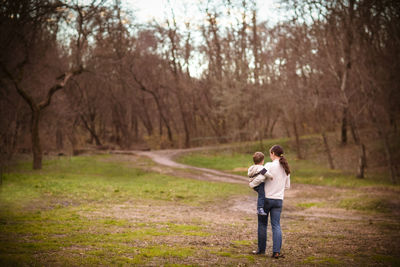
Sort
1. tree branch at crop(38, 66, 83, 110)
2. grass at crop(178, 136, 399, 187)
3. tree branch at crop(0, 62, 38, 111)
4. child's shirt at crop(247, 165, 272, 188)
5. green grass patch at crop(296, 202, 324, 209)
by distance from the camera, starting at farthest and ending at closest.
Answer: tree branch at crop(38, 66, 83, 110)
tree branch at crop(0, 62, 38, 111)
grass at crop(178, 136, 399, 187)
green grass patch at crop(296, 202, 324, 209)
child's shirt at crop(247, 165, 272, 188)

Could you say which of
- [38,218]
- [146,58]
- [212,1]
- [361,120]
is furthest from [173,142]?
[38,218]

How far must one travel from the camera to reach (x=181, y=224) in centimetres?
1134

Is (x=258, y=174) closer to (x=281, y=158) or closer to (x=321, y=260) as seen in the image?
(x=281, y=158)

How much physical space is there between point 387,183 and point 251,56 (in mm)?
28033

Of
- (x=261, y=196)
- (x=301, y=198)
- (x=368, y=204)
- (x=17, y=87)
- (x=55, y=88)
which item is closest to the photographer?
(x=261, y=196)

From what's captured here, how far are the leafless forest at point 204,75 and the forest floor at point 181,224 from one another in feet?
26.6

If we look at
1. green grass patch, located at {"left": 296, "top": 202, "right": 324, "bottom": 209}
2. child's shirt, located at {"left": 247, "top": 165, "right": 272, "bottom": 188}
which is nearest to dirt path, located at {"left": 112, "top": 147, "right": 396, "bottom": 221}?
green grass patch, located at {"left": 296, "top": 202, "right": 324, "bottom": 209}

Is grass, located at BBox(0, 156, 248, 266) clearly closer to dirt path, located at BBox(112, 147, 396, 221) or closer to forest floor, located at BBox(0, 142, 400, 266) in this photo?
forest floor, located at BBox(0, 142, 400, 266)

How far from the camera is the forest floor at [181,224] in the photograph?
7270 millimetres

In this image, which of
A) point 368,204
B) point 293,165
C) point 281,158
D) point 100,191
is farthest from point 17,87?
point 281,158

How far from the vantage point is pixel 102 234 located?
9.22 m

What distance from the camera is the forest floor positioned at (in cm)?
727

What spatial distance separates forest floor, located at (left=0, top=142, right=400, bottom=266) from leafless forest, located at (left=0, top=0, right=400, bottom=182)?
8123 mm

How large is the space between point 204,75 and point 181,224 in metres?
43.9
